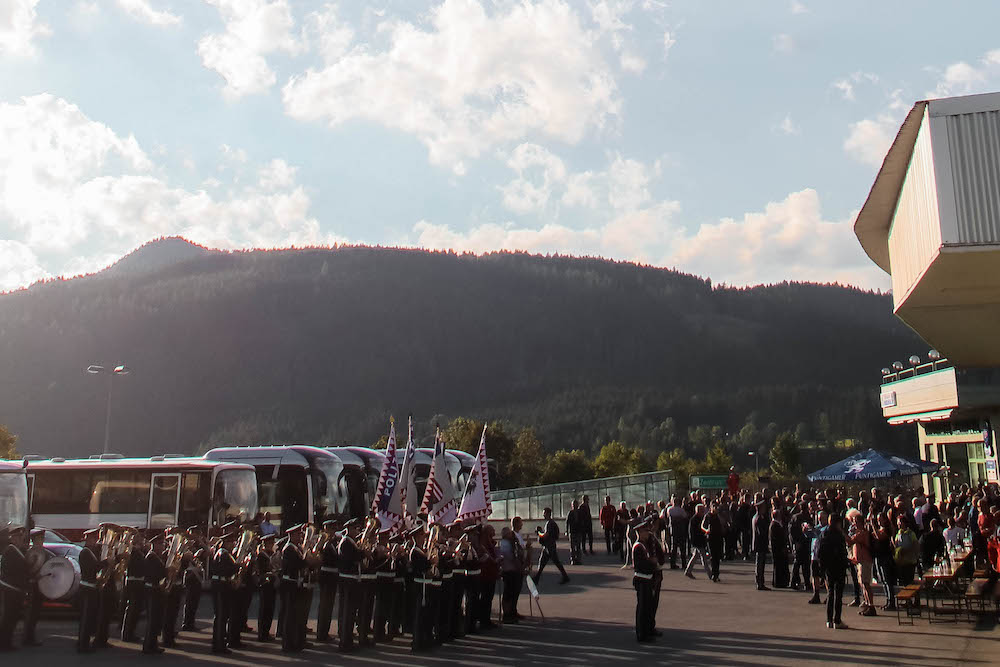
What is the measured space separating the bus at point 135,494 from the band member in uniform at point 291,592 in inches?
323

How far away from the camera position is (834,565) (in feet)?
42.7

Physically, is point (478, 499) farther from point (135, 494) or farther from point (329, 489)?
point (329, 489)

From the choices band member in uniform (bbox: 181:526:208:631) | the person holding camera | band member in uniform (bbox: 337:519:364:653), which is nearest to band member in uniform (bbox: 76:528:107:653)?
band member in uniform (bbox: 181:526:208:631)

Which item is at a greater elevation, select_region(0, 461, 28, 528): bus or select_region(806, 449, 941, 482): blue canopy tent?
select_region(806, 449, 941, 482): blue canopy tent

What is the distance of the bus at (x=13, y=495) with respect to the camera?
A: 1708cm

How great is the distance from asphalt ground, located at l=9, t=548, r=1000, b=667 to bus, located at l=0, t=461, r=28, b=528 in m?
2.28

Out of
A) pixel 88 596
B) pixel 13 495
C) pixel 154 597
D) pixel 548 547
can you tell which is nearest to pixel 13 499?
pixel 13 495

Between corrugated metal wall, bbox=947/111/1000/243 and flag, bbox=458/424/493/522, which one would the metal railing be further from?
corrugated metal wall, bbox=947/111/1000/243

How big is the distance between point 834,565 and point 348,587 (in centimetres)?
737

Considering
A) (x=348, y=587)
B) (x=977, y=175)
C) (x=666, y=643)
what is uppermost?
(x=977, y=175)

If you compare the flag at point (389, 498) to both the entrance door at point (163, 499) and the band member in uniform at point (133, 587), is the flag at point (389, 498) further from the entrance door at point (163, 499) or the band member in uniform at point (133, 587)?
the entrance door at point (163, 499)

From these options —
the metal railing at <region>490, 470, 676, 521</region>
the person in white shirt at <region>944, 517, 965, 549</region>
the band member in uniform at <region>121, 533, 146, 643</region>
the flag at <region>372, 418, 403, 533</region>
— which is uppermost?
the metal railing at <region>490, 470, 676, 521</region>

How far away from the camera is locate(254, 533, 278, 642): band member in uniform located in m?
12.9

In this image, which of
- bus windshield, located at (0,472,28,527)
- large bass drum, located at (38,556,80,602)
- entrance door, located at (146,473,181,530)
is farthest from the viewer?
entrance door, located at (146,473,181,530)
